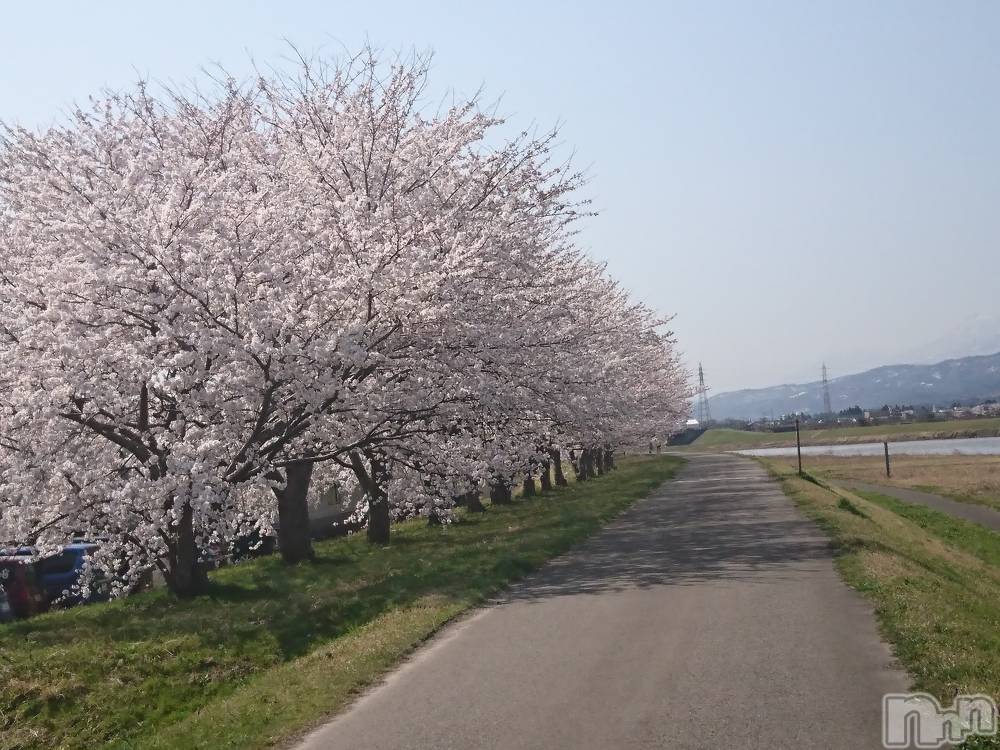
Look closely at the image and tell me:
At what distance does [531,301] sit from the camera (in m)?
21.6

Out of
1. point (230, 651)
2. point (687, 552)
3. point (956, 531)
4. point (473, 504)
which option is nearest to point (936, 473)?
point (956, 531)

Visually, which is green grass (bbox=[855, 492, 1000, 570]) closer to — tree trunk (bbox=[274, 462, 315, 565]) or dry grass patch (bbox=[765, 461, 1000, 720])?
dry grass patch (bbox=[765, 461, 1000, 720])

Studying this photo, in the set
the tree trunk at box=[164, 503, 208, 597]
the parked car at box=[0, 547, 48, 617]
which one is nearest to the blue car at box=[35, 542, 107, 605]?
the parked car at box=[0, 547, 48, 617]

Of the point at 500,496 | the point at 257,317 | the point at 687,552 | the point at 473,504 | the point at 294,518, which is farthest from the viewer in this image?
the point at 500,496

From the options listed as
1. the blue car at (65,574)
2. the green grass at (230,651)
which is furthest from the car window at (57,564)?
the green grass at (230,651)

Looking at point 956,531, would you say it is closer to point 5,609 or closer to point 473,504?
point 473,504

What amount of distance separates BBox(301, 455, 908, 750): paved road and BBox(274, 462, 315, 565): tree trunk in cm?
755

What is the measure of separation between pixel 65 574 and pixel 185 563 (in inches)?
144

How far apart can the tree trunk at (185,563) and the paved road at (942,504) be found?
28.8 meters

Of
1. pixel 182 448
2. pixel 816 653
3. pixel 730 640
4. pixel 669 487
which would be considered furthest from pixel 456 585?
pixel 669 487

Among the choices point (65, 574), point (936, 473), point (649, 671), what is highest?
point (65, 574)

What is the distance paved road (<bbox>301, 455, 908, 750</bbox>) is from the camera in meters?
7.58

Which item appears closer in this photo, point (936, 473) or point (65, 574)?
point (65, 574)

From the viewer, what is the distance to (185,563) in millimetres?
16484
